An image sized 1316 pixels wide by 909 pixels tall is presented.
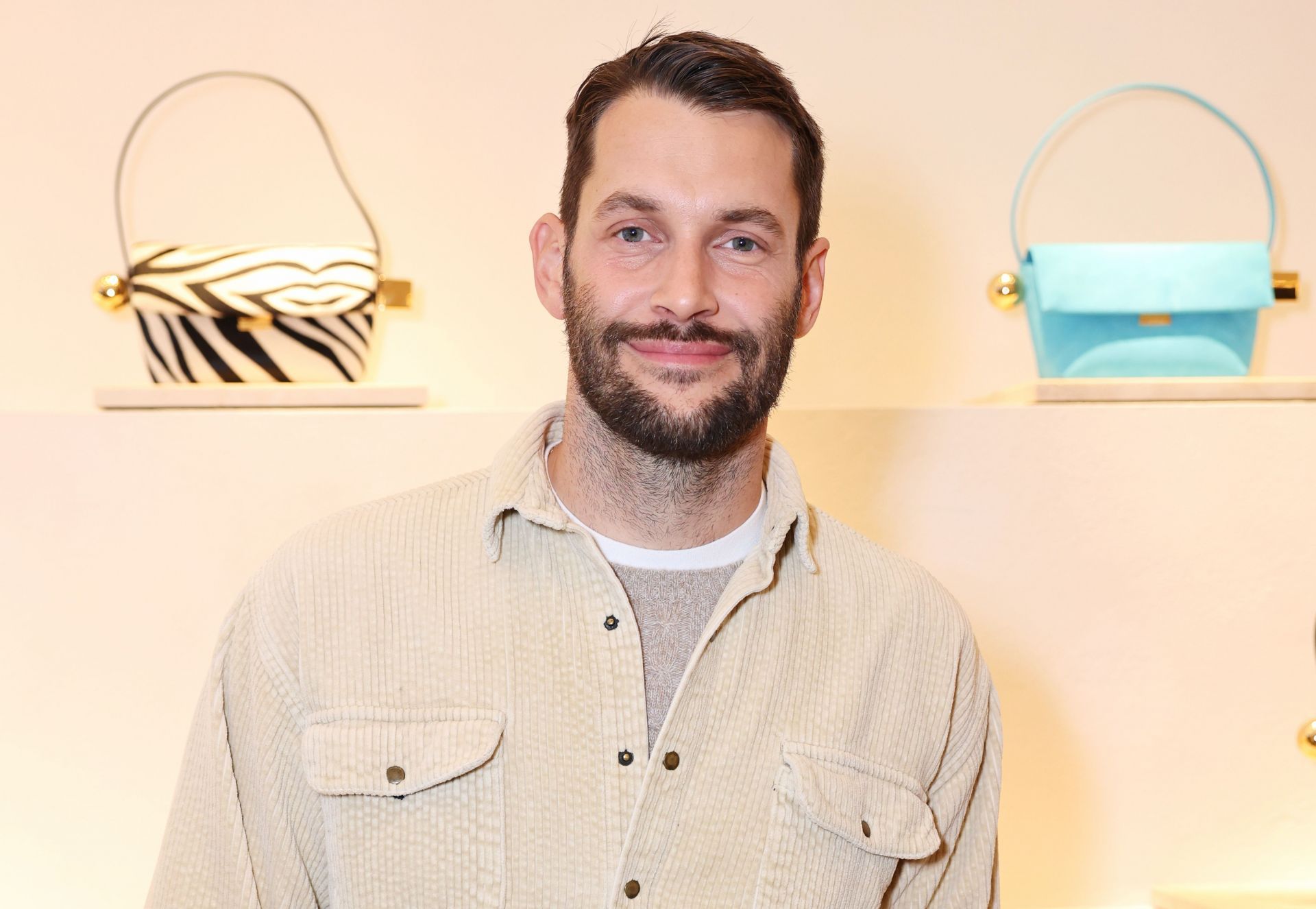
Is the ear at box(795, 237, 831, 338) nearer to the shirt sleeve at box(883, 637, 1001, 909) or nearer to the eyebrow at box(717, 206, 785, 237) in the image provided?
the eyebrow at box(717, 206, 785, 237)

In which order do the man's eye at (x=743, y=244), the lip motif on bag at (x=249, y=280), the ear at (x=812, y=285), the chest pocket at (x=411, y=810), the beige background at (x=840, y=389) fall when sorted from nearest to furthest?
the chest pocket at (x=411, y=810)
the man's eye at (x=743, y=244)
the ear at (x=812, y=285)
the beige background at (x=840, y=389)
the lip motif on bag at (x=249, y=280)

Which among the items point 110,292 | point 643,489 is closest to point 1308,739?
point 643,489

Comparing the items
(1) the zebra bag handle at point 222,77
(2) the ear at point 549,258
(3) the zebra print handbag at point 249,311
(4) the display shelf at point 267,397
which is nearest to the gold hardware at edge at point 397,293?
Result: (1) the zebra bag handle at point 222,77

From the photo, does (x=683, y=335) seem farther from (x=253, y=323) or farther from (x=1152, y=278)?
(x=1152, y=278)

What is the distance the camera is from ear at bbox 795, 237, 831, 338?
1.17 metres

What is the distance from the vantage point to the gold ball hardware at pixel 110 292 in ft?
5.25

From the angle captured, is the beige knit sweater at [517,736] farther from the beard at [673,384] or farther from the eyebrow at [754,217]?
the eyebrow at [754,217]

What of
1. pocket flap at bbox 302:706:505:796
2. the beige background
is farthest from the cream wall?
pocket flap at bbox 302:706:505:796

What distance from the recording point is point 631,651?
976 mm

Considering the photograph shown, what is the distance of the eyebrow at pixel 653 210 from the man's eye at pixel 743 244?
2cm

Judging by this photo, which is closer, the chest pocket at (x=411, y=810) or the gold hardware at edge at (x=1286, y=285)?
the chest pocket at (x=411, y=810)

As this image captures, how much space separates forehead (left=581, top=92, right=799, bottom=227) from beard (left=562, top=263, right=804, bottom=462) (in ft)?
0.30

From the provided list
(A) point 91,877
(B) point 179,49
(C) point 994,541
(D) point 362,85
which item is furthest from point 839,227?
(A) point 91,877

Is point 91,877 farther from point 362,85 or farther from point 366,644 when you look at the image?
point 362,85
